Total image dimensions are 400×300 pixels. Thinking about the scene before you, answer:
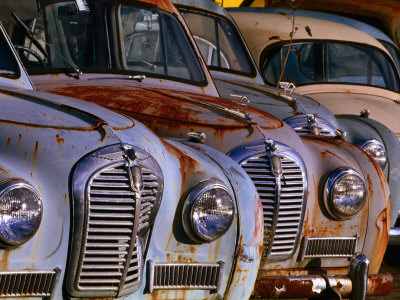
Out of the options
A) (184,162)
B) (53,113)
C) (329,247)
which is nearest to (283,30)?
(329,247)

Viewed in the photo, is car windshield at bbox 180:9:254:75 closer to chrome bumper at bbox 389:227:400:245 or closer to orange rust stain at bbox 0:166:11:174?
chrome bumper at bbox 389:227:400:245

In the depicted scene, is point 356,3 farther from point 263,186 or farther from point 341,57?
point 263,186

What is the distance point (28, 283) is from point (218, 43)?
4939 mm

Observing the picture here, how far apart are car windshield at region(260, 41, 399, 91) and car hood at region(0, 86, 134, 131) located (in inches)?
203

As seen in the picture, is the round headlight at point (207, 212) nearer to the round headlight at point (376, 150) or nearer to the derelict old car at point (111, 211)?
the derelict old car at point (111, 211)

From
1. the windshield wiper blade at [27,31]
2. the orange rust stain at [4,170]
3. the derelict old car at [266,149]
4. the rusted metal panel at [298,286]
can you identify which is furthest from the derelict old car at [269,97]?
the orange rust stain at [4,170]

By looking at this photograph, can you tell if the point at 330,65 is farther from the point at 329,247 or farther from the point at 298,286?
the point at 298,286

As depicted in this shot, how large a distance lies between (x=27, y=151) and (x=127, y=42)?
101 inches

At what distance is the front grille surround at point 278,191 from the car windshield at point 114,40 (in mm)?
1251

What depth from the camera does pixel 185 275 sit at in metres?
3.73

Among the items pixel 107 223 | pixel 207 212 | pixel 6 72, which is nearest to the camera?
pixel 107 223

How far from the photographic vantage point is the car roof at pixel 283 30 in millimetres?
9219

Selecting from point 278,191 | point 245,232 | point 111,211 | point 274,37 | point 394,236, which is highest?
point 111,211

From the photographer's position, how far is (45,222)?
3172 millimetres
